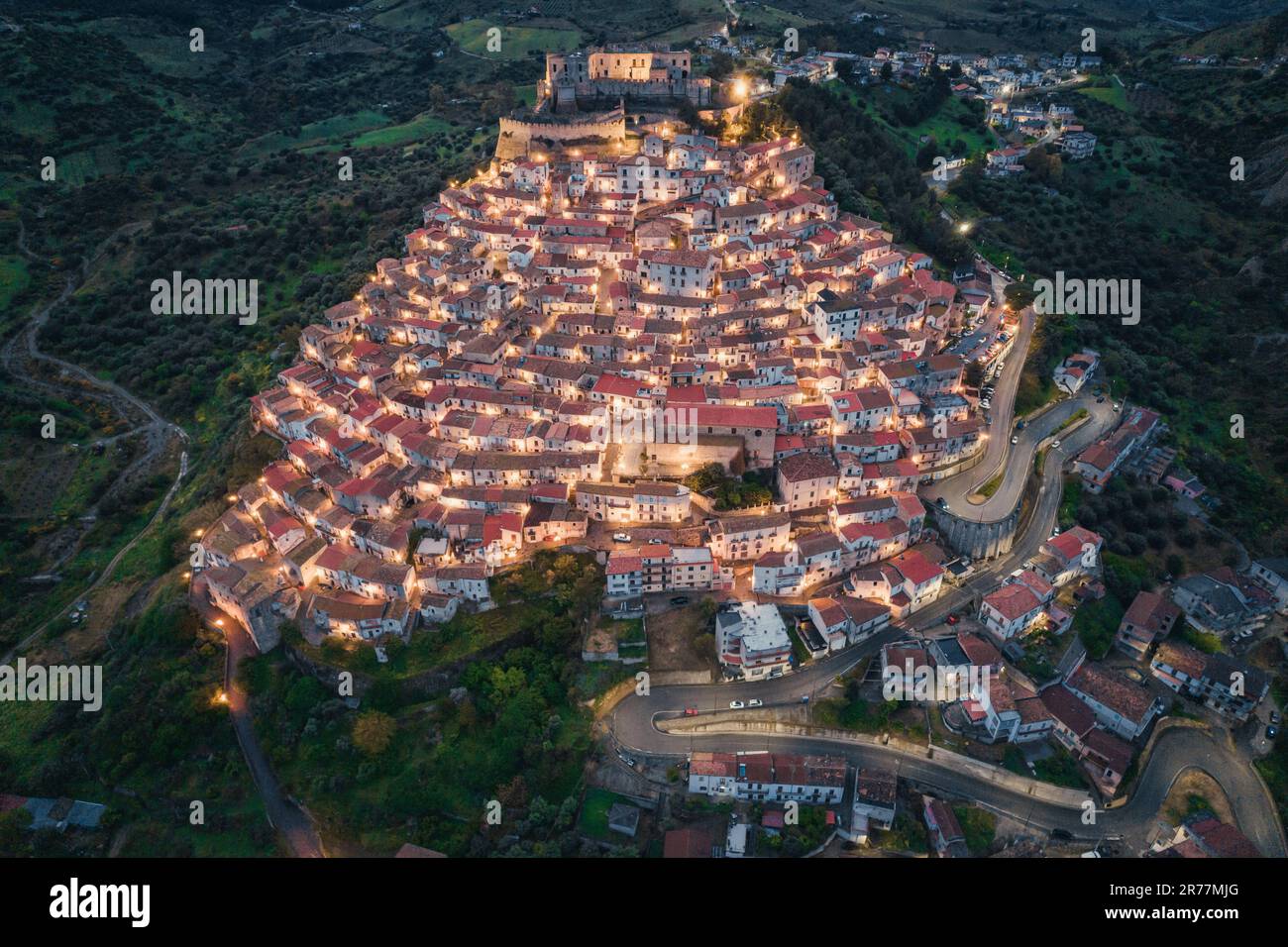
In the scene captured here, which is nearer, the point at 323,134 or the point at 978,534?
the point at 978,534

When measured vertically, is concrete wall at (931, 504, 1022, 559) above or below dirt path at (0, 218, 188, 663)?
below

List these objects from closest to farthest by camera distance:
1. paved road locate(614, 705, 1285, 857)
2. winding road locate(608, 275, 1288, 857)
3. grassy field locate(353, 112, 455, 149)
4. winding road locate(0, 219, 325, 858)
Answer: paved road locate(614, 705, 1285, 857) < winding road locate(608, 275, 1288, 857) < winding road locate(0, 219, 325, 858) < grassy field locate(353, 112, 455, 149)

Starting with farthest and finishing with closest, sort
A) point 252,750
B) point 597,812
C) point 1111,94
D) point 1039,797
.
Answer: point 1111,94 < point 252,750 < point 1039,797 < point 597,812

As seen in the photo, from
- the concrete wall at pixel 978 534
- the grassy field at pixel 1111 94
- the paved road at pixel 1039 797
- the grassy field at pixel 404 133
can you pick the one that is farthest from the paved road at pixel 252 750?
the grassy field at pixel 1111 94

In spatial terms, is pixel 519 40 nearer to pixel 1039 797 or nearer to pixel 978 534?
pixel 978 534

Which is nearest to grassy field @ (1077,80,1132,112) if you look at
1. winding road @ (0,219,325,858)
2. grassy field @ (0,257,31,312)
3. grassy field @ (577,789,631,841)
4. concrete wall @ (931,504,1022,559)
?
concrete wall @ (931,504,1022,559)

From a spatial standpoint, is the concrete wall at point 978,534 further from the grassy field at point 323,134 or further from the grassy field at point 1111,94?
the grassy field at point 323,134

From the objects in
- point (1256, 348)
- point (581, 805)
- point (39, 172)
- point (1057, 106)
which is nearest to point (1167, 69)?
point (1057, 106)

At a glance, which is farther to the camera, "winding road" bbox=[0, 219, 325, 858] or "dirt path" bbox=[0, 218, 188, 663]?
"dirt path" bbox=[0, 218, 188, 663]

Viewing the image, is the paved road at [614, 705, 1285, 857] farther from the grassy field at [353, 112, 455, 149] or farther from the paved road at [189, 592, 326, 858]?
the grassy field at [353, 112, 455, 149]

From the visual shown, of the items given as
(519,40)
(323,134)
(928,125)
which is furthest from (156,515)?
(519,40)

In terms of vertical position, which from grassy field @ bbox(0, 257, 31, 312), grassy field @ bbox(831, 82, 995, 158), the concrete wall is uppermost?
grassy field @ bbox(831, 82, 995, 158)
